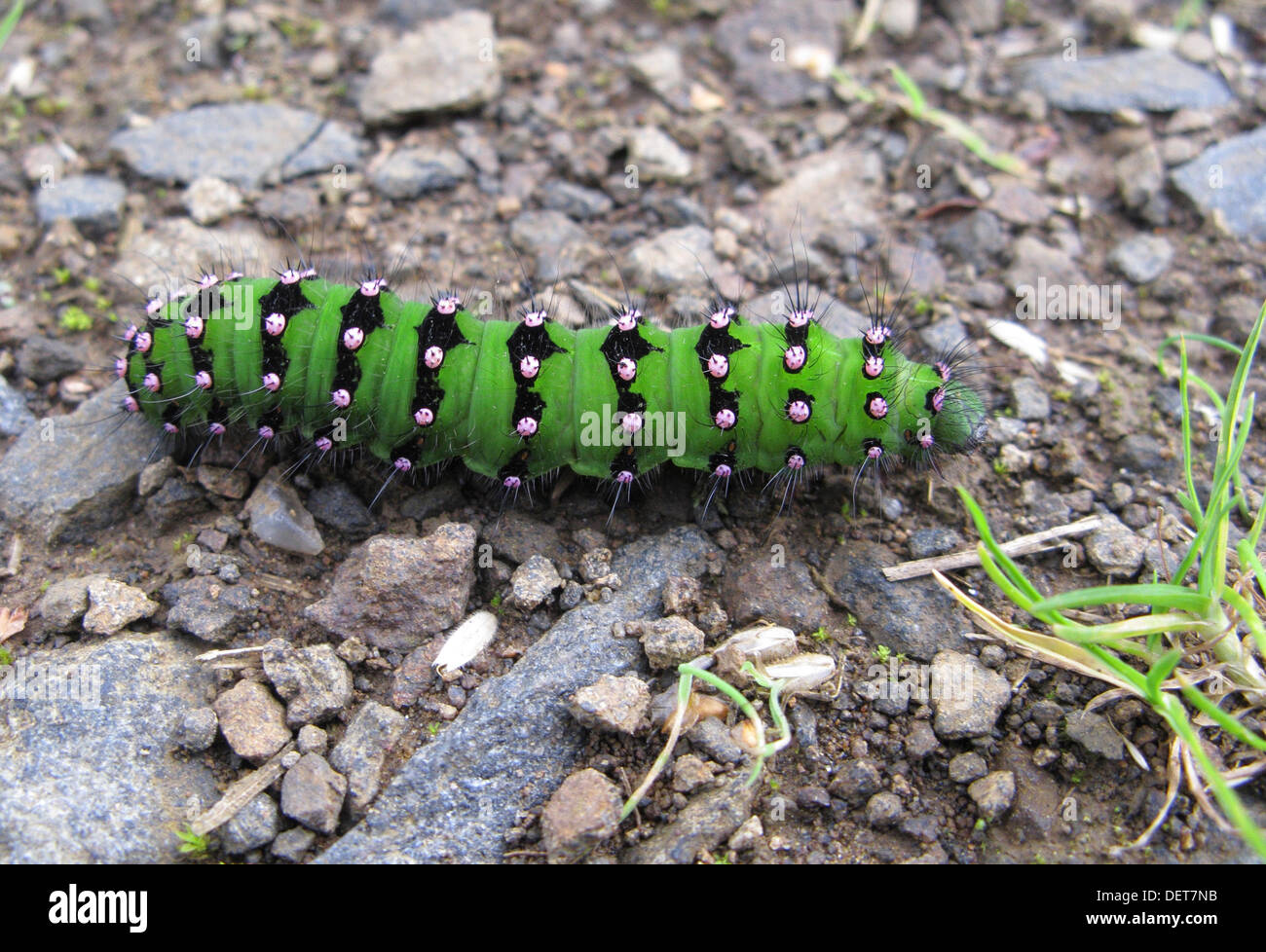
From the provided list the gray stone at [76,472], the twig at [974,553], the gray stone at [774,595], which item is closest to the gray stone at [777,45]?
the twig at [974,553]

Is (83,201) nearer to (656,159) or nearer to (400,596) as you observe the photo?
(656,159)

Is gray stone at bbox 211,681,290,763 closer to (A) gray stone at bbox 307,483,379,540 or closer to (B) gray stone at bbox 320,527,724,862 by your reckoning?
(B) gray stone at bbox 320,527,724,862

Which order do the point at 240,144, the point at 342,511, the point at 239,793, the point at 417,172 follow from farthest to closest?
the point at 240,144, the point at 417,172, the point at 342,511, the point at 239,793

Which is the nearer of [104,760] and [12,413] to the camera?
[104,760]

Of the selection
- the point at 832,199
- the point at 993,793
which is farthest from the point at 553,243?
the point at 993,793

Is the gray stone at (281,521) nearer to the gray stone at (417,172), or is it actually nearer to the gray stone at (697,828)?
the gray stone at (697,828)

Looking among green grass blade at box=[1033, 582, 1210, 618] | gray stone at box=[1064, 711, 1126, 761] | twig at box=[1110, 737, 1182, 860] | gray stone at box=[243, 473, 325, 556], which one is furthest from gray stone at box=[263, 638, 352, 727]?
twig at box=[1110, 737, 1182, 860]

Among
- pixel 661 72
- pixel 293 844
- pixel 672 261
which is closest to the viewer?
pixel 293 844
